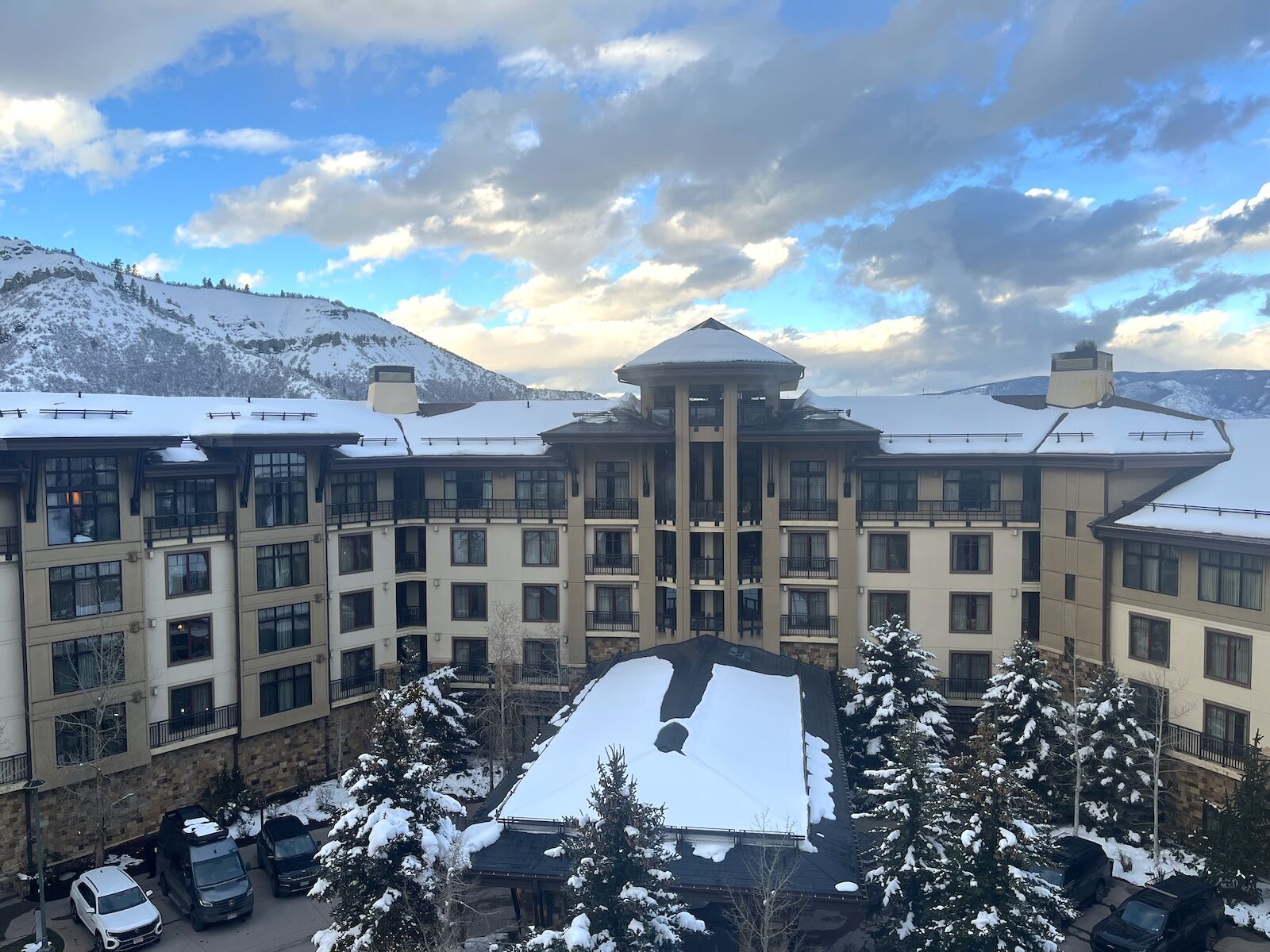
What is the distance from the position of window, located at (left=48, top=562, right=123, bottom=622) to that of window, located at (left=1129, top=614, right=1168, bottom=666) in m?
32.9

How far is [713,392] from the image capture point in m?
32.8

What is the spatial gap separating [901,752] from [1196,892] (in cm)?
988

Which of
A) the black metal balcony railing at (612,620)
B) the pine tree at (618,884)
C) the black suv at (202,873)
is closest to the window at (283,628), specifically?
the black suv at (202,873)

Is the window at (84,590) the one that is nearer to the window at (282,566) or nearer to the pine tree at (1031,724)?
the window at (282,566)

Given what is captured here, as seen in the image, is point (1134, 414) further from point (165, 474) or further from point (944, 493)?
point (165, 474)

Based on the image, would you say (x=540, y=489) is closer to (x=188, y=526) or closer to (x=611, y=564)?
(x=611, y=564)

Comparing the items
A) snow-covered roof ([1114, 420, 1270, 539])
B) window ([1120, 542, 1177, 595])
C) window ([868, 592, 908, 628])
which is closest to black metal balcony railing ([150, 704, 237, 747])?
window ([868, 592, 908, 628])

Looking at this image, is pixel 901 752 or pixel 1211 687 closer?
pixel 901 752

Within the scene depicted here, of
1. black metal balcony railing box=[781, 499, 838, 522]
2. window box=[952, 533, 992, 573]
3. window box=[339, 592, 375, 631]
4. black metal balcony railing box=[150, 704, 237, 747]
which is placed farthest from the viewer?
black metal balcony railing box=[781, 499, 838, 522]

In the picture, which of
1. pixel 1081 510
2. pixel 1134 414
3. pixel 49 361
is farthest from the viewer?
pixel 49 361

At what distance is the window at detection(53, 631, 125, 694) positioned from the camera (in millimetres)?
24141

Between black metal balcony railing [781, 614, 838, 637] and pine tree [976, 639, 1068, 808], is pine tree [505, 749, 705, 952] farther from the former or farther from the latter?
black metal balcony railing [781, 614, 838, 637]

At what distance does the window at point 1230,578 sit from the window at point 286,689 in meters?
30.6

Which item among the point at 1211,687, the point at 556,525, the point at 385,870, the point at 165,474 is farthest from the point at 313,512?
the point at 1211,687
